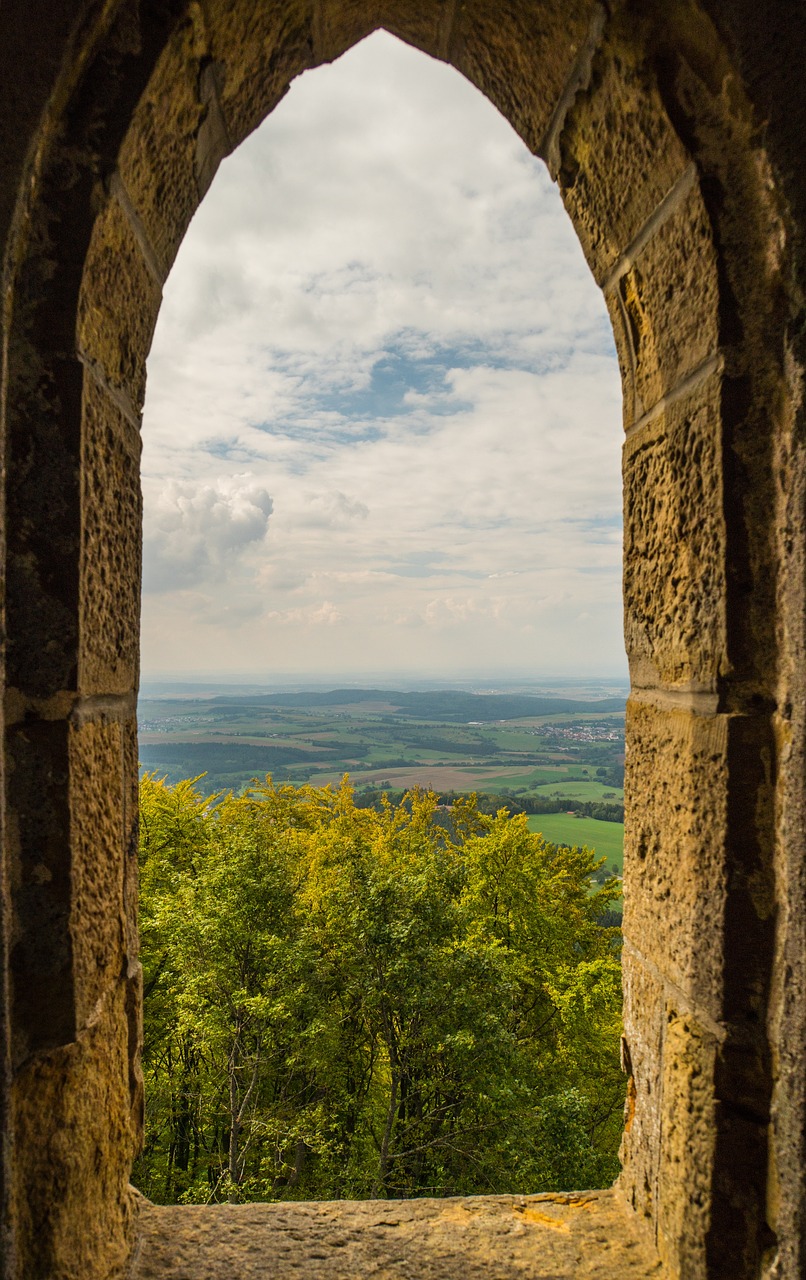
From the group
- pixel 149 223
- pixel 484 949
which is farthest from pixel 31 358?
pixel 484 949

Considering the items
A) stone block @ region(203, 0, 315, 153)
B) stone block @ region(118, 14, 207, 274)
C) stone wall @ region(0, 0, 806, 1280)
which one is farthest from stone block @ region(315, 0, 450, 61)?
stone block @ region(118, 14, 207, 274)

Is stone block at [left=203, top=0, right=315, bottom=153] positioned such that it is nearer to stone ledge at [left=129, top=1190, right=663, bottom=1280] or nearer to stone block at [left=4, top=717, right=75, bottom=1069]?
stone block at [left=4, top=717, right=75, bottom=1069]

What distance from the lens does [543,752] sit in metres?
72.1

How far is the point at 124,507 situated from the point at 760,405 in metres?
1.29

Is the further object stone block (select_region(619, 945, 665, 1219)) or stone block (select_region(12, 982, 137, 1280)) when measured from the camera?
stone block (select_region(619, 945, 665, 1219))

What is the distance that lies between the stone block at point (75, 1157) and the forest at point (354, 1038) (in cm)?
908

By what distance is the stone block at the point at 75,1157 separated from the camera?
117 cm

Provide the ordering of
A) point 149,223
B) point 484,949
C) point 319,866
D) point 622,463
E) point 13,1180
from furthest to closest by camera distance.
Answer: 1. point 319,866
2. point 484,949
3. point 622,463
4. point 149,223
5. point 13,1180

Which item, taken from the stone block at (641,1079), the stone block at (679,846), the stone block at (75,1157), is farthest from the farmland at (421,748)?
the stone block at (75,1157)

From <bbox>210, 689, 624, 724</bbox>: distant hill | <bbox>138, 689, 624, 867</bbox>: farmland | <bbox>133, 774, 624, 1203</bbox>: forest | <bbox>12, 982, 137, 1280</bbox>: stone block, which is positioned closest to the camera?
<bbox>12, 982, 137, 1280</bbox>: stone block

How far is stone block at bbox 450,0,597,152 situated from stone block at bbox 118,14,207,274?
0.69 metres

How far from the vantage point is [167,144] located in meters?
1.43

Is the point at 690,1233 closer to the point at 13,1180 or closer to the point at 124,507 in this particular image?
the point at 13,1180

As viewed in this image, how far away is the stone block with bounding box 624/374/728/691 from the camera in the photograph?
1.30m
